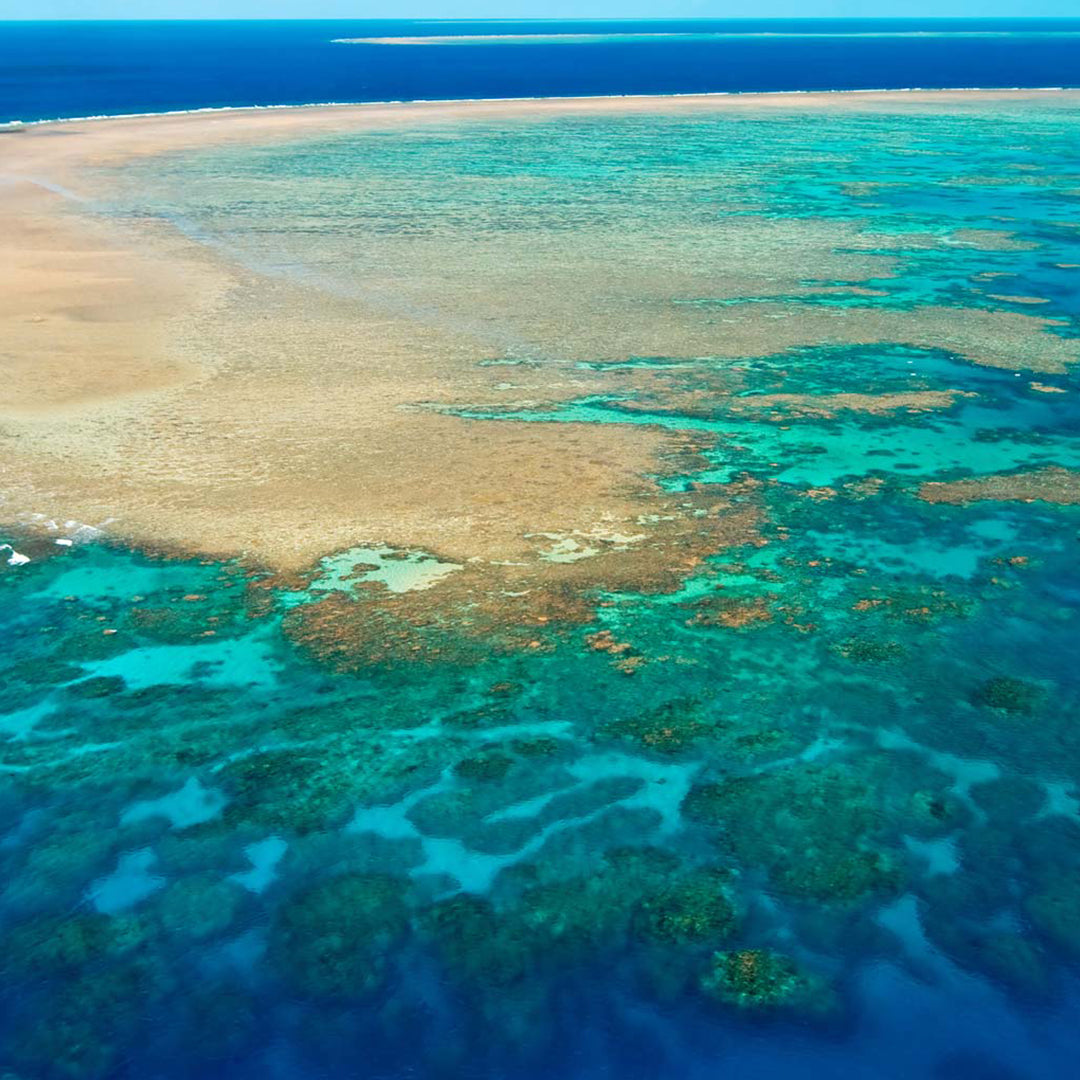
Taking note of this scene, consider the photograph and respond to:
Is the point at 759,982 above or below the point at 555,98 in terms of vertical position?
above

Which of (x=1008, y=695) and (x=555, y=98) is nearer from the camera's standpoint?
(x=1008, y=695)

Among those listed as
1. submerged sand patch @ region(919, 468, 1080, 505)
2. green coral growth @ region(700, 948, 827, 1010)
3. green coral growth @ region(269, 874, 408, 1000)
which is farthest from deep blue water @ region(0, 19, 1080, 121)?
green coral growth @ region(700, 948, 827, 1010)

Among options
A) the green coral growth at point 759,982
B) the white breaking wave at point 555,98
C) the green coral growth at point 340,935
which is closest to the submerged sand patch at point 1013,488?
the green coral growth at point 759,982

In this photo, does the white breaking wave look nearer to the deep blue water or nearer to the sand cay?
the deep blue water

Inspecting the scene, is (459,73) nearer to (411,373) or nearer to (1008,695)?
(411,373)

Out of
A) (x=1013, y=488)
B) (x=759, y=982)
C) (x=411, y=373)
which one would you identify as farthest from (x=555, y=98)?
(x=759, y=982)
